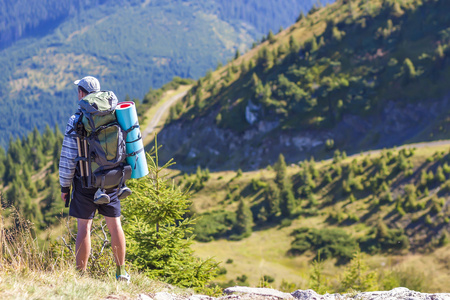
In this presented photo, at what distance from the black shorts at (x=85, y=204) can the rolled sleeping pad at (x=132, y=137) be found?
1.56 ft

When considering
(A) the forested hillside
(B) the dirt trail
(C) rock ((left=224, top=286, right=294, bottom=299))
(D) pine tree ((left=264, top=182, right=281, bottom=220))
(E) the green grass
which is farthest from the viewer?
(B) the dirt trail

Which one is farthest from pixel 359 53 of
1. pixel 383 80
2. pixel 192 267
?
pixel 192 267

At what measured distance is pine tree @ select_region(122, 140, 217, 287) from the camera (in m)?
8.66

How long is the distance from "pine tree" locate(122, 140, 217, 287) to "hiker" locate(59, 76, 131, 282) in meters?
2.02

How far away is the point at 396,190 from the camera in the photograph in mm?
50688

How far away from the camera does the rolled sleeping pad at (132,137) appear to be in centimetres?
632

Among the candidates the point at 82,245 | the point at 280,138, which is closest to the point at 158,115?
the point at 280,138

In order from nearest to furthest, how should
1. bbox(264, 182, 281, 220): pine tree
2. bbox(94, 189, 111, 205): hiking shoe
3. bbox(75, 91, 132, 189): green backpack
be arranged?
bbox(75, 91, 132, 189): green backpack < bbox(94, 189, 111, 205): hiking shoe < bbox(264, 182, 281, 220): pine tree

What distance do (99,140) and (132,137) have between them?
1.61 feet

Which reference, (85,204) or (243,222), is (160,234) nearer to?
(85,204)

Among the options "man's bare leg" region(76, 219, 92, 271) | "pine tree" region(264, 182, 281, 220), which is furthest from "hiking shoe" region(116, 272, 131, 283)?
"pine tree" region(264, 182, 281, 220)

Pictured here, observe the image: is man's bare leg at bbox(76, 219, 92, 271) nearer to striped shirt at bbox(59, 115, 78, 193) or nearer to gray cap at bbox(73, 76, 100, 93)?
striped shirt at bbox(59, 115, 78, 193)

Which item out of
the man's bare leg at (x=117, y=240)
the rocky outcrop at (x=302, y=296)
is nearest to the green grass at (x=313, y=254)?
the rocky outcrop at (x=302, y=296)

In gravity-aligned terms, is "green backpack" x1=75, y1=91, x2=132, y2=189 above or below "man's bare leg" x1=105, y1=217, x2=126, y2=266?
above
